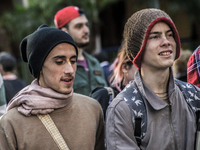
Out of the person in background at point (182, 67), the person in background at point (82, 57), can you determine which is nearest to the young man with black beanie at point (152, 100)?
the person in background at point (82, 57)

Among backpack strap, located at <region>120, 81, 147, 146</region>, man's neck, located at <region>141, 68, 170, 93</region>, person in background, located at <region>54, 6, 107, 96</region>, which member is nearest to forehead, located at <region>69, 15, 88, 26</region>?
person in background, located at <region>54, 6, 107, 96</region>

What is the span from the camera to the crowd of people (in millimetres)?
2633

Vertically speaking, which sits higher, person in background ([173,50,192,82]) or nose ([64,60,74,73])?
nose ([64,60,74,73])

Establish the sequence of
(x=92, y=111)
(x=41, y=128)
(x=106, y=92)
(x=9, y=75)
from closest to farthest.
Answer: (x=41, y=128), (x=92, y=111), (x=106, y=92), (x=9, y=75)

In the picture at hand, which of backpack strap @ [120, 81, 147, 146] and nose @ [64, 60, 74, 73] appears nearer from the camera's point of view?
backpack strap @ [120, 81, 147, 146]

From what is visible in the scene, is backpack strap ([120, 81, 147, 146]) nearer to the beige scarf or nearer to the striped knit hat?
the striped knit hat

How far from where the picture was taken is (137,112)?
104 inches

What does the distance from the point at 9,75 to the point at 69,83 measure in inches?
157

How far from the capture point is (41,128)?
2801 millimetres

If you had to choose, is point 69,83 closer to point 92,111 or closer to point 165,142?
point 92,111

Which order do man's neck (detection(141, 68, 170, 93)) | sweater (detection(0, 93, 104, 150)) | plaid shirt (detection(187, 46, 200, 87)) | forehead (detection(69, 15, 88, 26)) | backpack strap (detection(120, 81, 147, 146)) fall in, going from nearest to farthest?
1. backpack strap (detection(120, 81, 147, 146))
2. sweater (detection(0, 93, 104, 150))
3. man's neck (detection(141, 68, 170, 93))
4. plaid shirt (detection(187, 46, 200, 87))
5. forehead (detection(69, 15, 88, 26))

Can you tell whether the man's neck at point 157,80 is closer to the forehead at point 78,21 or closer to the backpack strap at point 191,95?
the backpack strap at point 191,95

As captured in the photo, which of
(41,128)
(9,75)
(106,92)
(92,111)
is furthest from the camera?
(9,75)

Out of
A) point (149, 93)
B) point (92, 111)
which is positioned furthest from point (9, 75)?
point (149, 93)
